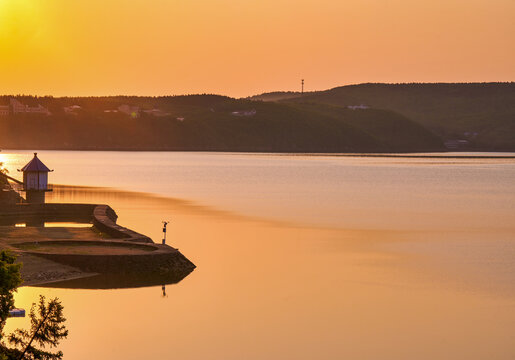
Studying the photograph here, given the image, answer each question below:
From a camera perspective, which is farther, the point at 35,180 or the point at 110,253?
the point at 35,180

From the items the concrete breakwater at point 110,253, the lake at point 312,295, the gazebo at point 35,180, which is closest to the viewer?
the lake at point 312,295

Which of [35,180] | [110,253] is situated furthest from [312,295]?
[35,180]

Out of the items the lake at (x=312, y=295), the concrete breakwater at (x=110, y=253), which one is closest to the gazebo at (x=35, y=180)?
the lake at (x=312, y=295)

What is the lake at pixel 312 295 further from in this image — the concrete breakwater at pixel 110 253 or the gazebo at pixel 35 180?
the gazebo at pixel 35 180

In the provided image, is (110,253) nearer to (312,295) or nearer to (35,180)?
(312,295)

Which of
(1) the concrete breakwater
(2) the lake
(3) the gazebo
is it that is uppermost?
(3) the gazebo

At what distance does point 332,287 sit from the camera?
36.2m

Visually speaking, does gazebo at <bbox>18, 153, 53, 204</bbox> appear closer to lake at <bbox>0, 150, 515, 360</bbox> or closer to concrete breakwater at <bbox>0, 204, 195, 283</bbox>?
lake at <bbox>0, 150, 515, 360</bbox>

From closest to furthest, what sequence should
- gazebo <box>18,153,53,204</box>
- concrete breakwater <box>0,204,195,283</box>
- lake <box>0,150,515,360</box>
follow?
1. lake <box>0,150,515,360</box>
2. concrete breakwater <box>0,204,195,283</box>
3. gazebo <box>18,153,53,204</box>

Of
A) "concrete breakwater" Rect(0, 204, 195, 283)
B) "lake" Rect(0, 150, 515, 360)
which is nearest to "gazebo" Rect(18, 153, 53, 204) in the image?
"lake" Rect(0, 150, 515, 360)

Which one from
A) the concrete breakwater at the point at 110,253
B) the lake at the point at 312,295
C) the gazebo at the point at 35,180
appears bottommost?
the lake at the point at 312,295

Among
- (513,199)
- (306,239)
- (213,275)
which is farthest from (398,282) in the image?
(513,199)

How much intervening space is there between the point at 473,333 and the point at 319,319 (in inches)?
201

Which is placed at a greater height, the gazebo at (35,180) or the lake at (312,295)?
the gazebo at (35,180)
